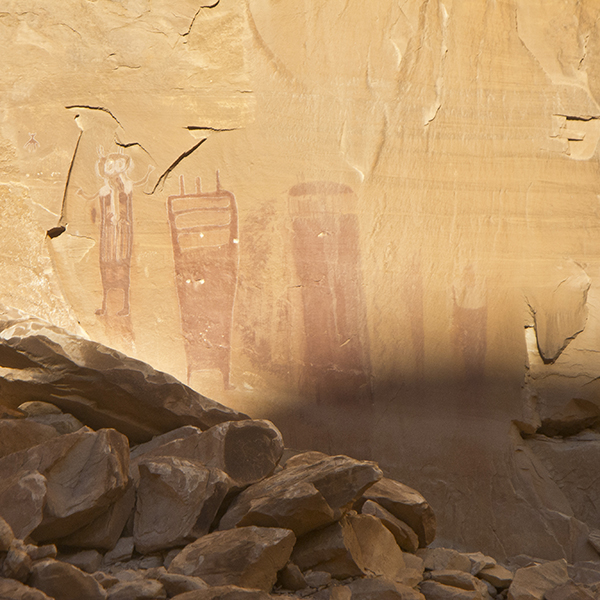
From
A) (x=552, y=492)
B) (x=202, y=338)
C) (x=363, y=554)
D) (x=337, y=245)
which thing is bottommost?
(x=552, y=492)

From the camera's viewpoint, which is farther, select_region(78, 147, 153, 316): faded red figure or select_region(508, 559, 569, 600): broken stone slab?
select_region(78, 147, 153, 316): faded red figure

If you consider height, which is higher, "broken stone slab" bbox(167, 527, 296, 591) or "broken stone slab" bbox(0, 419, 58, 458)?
"broken stone slab" bbox(0, 419, 58, 458)

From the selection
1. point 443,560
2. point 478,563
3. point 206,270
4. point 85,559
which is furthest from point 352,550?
point 206,270

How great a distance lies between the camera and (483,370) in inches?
95.9

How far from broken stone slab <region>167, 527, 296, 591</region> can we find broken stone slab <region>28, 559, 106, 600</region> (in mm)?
215

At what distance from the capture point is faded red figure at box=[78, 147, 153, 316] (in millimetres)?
2459

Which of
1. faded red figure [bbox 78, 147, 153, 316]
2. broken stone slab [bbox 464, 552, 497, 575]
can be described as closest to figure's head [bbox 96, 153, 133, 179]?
faded red figure [bbox 78, 147, 153, 316]

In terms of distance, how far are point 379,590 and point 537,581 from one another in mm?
572

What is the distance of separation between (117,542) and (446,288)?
153 cm

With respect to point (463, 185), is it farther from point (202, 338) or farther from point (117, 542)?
point (117, 542)

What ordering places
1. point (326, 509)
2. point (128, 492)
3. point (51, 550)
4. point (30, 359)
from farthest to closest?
point (30, 359) → point (128, 492) → point (326, 509) → point (51, 550)

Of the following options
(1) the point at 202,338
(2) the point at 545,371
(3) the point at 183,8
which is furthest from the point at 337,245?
(3) the point at 183,8

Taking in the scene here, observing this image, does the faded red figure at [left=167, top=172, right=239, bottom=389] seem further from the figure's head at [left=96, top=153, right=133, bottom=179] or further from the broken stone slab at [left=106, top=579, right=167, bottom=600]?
the broken stone slab at [left=106, top=579, right=167, bottom=600]

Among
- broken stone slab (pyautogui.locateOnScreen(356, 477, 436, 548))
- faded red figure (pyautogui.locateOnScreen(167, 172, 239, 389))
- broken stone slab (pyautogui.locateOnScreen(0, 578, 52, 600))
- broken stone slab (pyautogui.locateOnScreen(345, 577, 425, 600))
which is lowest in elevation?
broken stone slab (pyautogui.locateOnScreen(356, 477, 436, 548))
